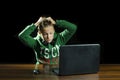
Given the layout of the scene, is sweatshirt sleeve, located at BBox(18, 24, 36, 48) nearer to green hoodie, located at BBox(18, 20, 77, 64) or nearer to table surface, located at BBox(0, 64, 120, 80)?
green hoodie, located at BBox(18, 20, 77, 64)

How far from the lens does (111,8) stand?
1751 millimetres

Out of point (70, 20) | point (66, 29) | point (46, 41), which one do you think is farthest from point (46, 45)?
point (70, 20)

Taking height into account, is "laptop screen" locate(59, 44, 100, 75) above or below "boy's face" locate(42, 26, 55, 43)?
below

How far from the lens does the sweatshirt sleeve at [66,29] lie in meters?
1.46

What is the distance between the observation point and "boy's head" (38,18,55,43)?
1438 millimetres

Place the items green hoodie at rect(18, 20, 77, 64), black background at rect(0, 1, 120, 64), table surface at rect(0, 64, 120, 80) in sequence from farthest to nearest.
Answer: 1. black background at rect(0, 1, 120, 64)
2. green hoodie at rect(18, 20, 77, 64)
3. table surface at rect(0, 64, 120, 80)

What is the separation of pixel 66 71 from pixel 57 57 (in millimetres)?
130

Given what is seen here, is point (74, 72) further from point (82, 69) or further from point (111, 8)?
point (111, 8)

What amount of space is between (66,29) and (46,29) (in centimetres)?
11

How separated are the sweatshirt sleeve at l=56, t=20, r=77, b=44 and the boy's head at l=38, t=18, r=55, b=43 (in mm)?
40

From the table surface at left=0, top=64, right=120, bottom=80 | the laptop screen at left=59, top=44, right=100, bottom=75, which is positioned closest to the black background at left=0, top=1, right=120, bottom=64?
the table surface at left=0, top=64, right=120, bottom=80

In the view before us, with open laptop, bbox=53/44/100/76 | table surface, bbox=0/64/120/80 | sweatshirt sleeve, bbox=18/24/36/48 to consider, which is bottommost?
table surface, bbox=0/64/120/80

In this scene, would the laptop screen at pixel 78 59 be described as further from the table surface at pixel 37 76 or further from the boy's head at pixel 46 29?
the boy's head at pixel 46 29

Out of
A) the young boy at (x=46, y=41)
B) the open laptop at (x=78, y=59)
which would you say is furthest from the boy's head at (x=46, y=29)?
the open laptop at (x=78, y=59)
